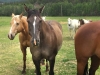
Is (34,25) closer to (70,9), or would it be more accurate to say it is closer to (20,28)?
(20,28)

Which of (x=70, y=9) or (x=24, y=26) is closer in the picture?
(x=24, y=26)

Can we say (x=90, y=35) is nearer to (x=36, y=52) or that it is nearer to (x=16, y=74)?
(x=36, y=52)

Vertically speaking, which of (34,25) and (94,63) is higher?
(34,25)

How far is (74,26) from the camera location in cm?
1587

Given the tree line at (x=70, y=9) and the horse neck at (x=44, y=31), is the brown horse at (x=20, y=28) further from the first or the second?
the tree line at (x=70, y=9)

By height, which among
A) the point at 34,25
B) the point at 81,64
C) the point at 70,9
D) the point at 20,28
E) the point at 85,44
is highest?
the point at 34,25

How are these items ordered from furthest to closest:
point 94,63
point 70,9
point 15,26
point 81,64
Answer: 1. point 70,9
2. point 15,26
3. point 94,63
4. point 81,64

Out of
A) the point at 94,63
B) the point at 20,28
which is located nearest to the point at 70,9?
the point at 20,28

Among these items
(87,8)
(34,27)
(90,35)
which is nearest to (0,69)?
(34,27)

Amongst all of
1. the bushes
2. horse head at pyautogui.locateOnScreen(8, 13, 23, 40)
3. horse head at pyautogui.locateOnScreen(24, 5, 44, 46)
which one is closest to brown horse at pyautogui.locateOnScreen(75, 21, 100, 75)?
horse head at pyautogui.locateOnScreen(24, 5, 44, 46)

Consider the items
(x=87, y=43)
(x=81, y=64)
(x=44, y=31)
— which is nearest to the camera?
(x=87, y=43)

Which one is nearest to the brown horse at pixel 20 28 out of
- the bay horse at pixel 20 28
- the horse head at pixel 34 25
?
the bay horse at pixel 20 28

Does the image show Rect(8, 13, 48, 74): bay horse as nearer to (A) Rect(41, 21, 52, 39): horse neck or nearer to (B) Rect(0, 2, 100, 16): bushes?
(A) Rect(41, 21, 52, 39): horse neck

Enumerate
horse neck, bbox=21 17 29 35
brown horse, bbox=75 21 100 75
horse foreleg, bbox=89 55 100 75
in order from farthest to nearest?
horse neck, bbox=21 17 29 35 < horse foreleg, bbox=89 55 100 75 < brown horse, bbox=75 21 100 75
